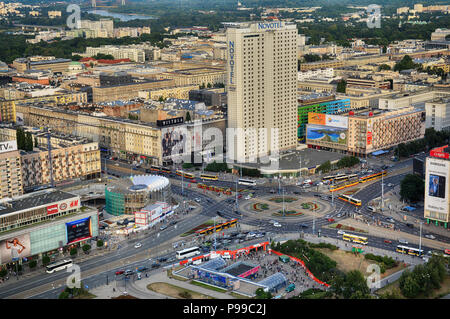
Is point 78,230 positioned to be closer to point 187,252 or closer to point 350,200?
point 187,252

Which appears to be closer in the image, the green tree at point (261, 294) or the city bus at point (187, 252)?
the green tree at point (261, 294)

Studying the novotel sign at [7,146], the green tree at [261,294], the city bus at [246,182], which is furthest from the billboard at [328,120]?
the green tree at [261,294]

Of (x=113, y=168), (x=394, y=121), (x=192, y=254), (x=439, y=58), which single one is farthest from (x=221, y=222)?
(x=439, y=58)

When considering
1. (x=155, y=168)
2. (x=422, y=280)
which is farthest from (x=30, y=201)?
(x=422, y=280)

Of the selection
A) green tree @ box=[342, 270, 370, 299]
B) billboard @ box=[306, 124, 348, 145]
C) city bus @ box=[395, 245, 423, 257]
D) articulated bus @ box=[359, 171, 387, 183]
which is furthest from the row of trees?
billboard @ box=[306, 124, 348, 145]

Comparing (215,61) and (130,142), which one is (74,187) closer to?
(130,142)

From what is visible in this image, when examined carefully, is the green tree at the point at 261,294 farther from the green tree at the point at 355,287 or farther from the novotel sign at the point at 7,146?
the novotel sign at the point at 7,146

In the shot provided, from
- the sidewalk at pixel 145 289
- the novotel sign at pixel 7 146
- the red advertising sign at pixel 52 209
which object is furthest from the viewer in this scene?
the novotel sign at pixel 7 146
